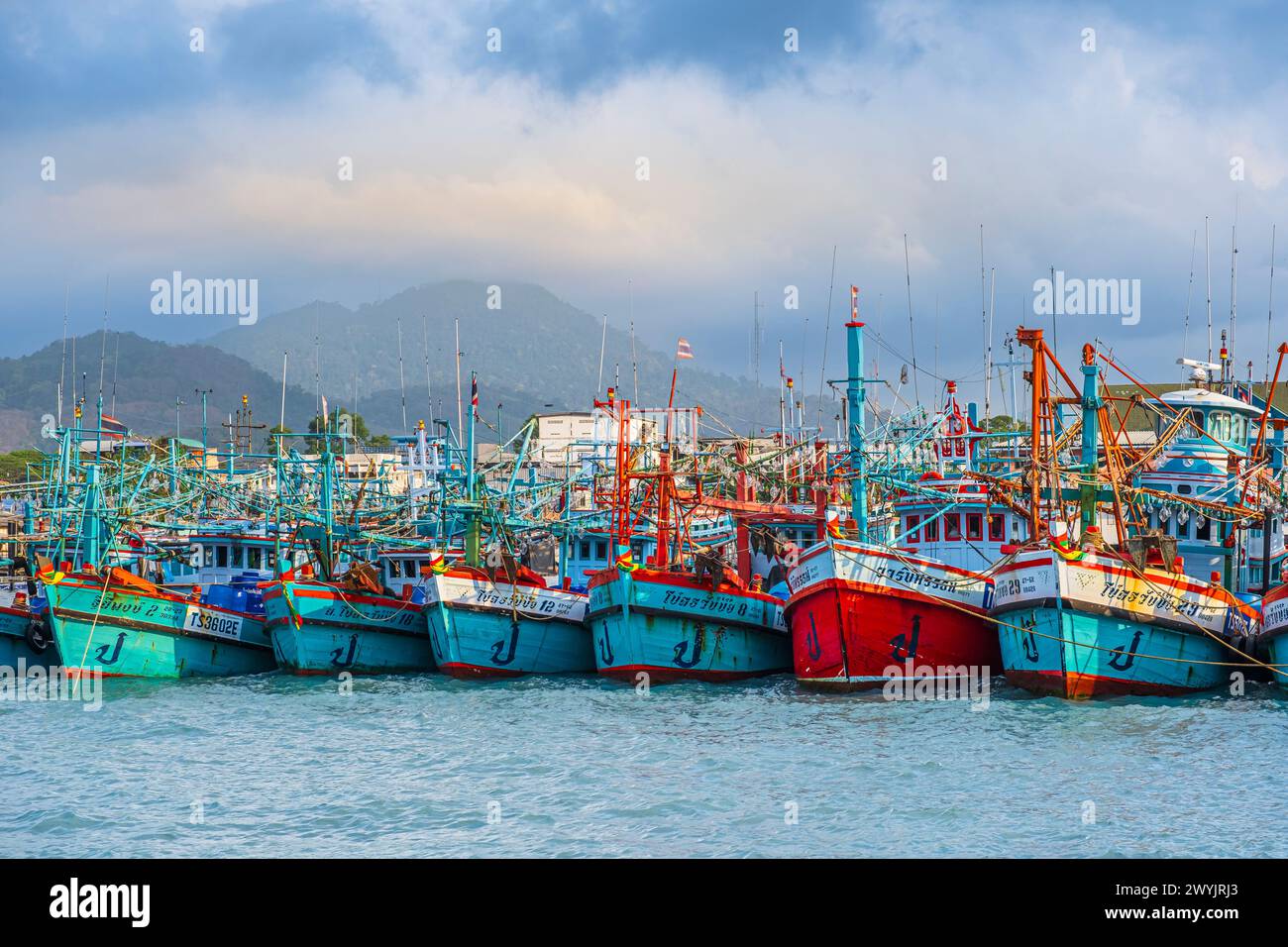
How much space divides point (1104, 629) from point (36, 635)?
89.9ft

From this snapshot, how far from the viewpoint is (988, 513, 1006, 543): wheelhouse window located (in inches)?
1280

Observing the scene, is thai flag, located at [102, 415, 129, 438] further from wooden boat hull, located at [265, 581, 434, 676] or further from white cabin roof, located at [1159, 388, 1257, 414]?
white cabin roof, located at [1159, 388, 1257, 414]

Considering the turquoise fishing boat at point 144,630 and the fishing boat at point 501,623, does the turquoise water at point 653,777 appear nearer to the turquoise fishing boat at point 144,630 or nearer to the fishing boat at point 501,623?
the fishing boat at point 501,623

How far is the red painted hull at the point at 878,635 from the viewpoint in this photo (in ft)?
91.2

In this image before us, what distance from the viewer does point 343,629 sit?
112ft

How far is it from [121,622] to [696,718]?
15.8m

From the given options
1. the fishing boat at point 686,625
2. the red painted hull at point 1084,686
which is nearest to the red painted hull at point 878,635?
the red painted hull at point 1084,686

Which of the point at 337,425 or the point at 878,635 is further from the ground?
the point at 337,425

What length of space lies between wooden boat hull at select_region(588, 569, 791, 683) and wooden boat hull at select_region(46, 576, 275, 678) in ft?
34.0

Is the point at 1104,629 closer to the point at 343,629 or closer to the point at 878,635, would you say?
the point at 878,635

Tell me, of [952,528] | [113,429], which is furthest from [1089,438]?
[113,429]

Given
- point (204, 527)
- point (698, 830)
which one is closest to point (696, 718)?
point (698, 830)

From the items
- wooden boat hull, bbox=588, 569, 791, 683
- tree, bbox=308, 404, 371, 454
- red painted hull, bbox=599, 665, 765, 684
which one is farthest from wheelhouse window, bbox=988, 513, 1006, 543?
tree, bbox=308, 404, 371, 454

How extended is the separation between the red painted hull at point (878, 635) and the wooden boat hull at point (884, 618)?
0.07ft
